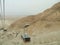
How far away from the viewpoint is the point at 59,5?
39406 millimetres

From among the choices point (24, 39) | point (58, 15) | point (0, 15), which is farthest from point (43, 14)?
point (24, 39)

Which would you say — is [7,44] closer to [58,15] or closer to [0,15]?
[0,15]

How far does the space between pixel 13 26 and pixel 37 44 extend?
22.5 m

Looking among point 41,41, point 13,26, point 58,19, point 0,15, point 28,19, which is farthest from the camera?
point 28,19

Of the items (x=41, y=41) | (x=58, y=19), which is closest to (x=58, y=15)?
(x=58, y=19)

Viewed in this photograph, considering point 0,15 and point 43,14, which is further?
point 43,14

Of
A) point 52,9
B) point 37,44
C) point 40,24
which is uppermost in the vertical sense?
point 52,9

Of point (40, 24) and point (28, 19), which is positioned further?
point (28, 19)

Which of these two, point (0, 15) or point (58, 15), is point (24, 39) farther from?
point (58, 15)

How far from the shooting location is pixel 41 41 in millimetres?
18656

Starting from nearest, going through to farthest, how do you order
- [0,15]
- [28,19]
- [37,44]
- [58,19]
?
[37,44], [0,15], [58,19], [28,19]

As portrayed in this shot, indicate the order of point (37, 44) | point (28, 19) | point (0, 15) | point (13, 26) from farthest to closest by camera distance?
point (28, 19), point (13, 26), point (0, 15), point (37, 44)

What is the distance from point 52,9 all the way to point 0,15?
1268 cm

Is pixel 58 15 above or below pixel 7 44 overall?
above
